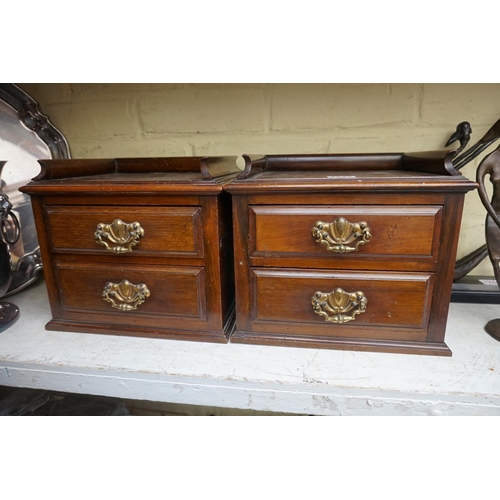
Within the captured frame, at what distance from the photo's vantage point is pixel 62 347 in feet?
2.67

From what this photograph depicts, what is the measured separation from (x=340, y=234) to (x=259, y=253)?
0.17 metres

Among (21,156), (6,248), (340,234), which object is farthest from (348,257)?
(21,156)

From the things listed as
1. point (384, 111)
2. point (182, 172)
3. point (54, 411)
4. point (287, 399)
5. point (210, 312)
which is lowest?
point (54, 411)

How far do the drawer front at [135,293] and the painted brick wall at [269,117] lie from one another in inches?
20.4

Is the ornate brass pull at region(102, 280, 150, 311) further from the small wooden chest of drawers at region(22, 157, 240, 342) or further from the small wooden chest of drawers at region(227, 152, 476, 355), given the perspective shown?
the small wooden chest of drawers at region(227, 152, 476, 355)

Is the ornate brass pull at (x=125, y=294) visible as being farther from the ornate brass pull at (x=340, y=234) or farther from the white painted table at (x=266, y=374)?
the ornate brass pull at (x=340, y=234)

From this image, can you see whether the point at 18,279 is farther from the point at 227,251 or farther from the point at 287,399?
A: the point at 287,399

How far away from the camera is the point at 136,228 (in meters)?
0.76

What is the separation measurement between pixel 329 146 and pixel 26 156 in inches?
37.0

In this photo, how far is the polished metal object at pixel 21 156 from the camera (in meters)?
1.06

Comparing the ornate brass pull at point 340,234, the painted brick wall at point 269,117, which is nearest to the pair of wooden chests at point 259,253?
the ornate brass pull at point 340,234

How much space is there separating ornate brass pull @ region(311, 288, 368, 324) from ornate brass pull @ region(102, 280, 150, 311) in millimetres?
385

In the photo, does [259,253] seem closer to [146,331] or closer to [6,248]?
[146,331]

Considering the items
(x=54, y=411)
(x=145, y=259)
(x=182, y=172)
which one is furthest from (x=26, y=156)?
(x=54, y=411)
